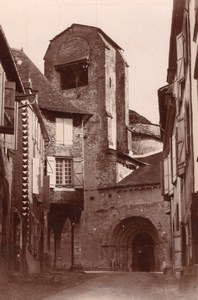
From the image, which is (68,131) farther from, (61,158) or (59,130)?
(61,158)

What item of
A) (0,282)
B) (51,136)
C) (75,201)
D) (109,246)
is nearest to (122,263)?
(109,246)

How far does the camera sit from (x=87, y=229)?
1089 inches

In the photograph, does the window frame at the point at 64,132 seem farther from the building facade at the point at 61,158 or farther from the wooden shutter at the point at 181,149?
the wooden shutter at the point at 181,149

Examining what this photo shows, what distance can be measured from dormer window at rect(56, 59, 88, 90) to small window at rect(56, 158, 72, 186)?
22.9ft

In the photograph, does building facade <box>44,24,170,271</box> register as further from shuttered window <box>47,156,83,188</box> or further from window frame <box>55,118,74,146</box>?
shuttered window <box>47,156,83,188</box>

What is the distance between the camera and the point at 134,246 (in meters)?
28.2

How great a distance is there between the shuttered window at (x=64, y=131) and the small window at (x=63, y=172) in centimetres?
76

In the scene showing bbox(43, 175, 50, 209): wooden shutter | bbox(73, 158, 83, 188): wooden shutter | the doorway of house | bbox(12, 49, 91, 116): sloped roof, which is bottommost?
the doorway of house

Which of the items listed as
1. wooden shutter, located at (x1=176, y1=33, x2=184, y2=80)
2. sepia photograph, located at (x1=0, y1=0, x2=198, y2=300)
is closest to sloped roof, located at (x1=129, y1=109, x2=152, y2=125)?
sepia photograph, located at (x1=0, y1=0, x2=198, y2=300)

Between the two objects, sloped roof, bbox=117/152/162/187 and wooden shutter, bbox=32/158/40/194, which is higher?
sloped roof, bbox=117/152/162/187

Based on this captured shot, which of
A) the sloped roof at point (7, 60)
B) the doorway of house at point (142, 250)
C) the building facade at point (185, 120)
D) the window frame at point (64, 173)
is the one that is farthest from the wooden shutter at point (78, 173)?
the sloped roof at point (7, 60)

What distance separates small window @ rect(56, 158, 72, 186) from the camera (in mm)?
23672

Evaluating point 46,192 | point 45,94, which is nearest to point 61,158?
point 45,94

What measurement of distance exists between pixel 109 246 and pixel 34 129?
10.3m
